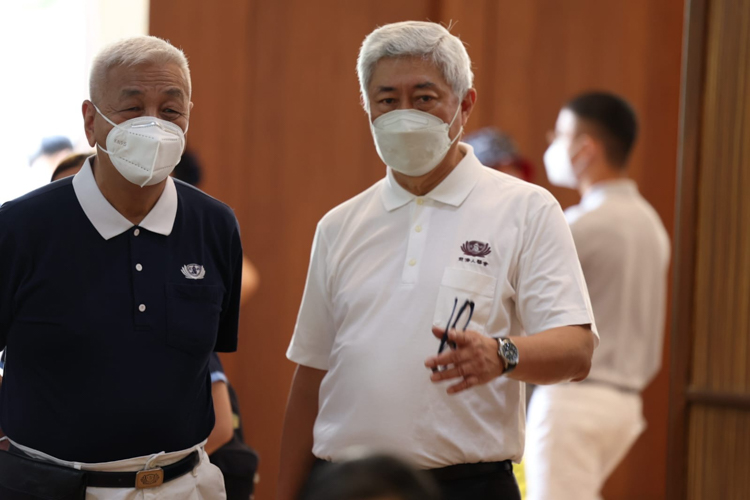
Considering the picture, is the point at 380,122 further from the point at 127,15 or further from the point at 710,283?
the point at 127,15

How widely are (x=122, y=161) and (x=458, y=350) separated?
81cm

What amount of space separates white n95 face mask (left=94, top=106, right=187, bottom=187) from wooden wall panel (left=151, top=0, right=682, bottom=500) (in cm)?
309

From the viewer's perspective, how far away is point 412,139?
2.12 metres

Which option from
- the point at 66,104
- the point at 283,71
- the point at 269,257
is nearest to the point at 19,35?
the point at 66,104

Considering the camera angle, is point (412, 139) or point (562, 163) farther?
point (562, 163)

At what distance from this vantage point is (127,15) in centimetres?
488

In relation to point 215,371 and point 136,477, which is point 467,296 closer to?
point 136,477

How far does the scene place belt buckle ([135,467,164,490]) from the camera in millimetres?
1874

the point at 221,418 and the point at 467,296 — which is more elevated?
the point at 467,296

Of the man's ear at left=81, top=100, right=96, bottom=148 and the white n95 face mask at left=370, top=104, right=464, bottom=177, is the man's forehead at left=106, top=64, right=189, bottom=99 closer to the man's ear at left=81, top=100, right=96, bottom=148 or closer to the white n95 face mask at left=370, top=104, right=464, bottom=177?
the man's ear at left=81, top=100, right=96, bottom=148

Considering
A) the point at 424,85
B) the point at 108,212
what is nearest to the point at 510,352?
the point at 424,85

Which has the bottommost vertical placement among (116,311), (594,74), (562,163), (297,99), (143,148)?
(116,311)

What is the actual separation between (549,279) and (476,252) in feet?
0.56

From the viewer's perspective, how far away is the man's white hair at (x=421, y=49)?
2.11 meters
